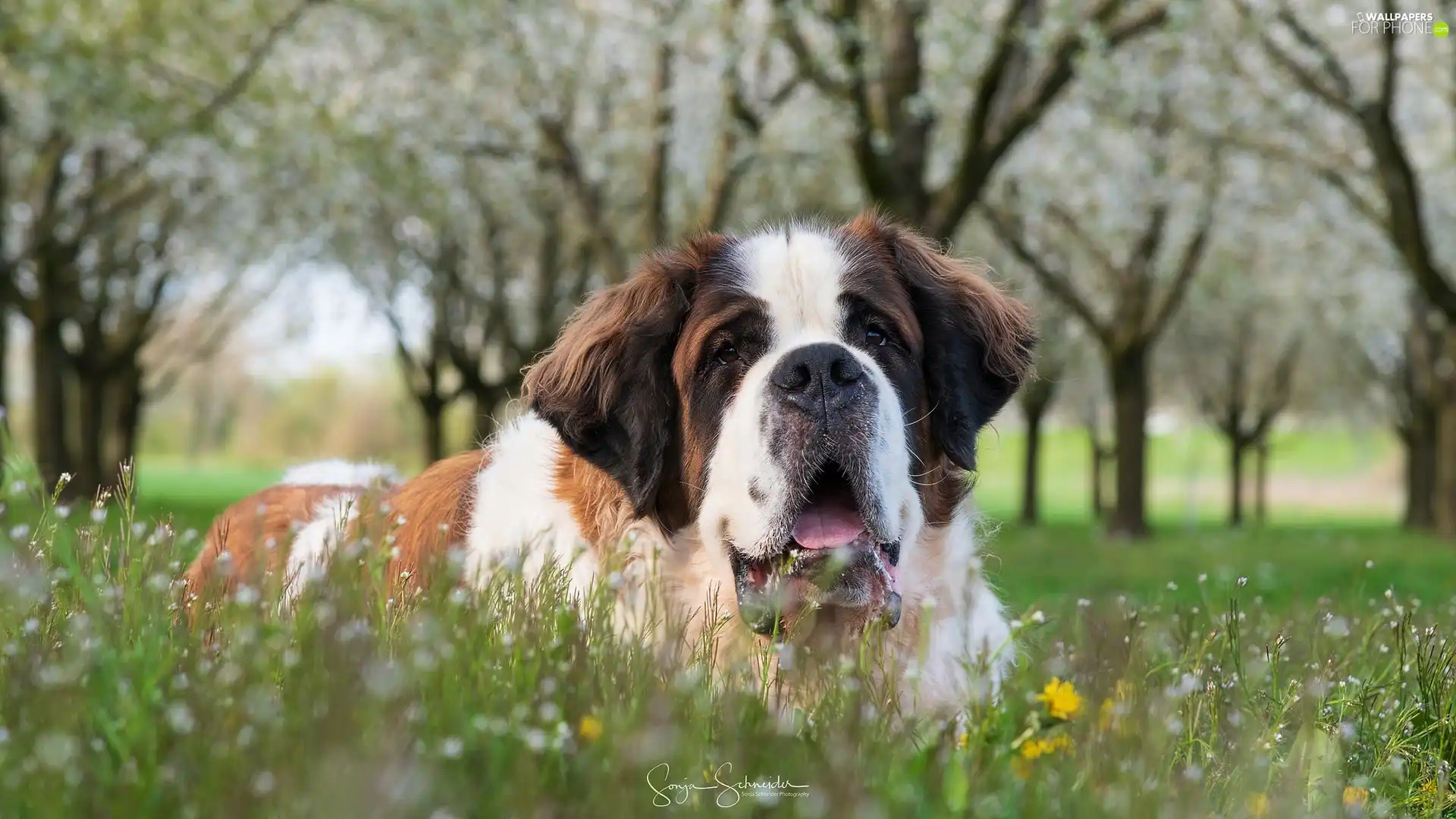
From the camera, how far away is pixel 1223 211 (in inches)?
836

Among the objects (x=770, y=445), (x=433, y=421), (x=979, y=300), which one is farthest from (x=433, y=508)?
(x=433, y=421)

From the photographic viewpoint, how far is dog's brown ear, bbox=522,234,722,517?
12.6 feet

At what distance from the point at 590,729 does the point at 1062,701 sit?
0.89 meters

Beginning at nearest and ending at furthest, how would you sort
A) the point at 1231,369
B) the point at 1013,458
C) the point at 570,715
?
the point at 570,715 → the point at 1231,369 → the point at 1013,458

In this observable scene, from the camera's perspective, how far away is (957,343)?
13.4 ft

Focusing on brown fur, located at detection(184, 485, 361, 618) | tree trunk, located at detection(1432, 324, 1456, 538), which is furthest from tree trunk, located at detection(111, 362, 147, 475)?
brown fur, located at detection(184, 485, 361, 618)

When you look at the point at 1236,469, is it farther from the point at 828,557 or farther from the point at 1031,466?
the point at 828,557

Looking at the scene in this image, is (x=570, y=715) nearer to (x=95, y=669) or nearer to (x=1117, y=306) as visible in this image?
(x=95, y=669)

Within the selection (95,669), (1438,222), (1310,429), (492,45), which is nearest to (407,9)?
(492,45)

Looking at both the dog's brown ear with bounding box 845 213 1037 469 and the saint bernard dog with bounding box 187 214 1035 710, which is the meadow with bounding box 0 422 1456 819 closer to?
the saint bernard dog with bounding box 187 214 1035 710

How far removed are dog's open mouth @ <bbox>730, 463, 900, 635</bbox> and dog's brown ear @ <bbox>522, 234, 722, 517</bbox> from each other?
417 mm

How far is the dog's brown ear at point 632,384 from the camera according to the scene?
12.6 feet

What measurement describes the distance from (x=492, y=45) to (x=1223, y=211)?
11.9m
